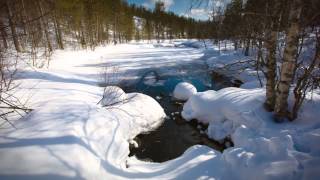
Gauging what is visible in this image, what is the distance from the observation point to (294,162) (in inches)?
123

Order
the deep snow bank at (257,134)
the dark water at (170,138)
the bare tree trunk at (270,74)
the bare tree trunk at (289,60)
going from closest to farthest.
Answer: the deep snow bank at (257,134) < the bare tree trunk at (289,60) < the bare tree trunk at (270,74) < the dark water at (170,138)

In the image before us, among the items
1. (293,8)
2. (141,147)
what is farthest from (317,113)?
(141,147)

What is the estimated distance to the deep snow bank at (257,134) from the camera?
3.16 m

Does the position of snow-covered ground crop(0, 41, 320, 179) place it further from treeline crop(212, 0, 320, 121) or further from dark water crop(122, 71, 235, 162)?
treeline crop(212, 0, 320, 121)

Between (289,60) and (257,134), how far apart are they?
65.3 inches

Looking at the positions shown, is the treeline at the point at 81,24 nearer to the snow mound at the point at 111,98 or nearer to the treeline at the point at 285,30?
the treeline at the point at 285,30

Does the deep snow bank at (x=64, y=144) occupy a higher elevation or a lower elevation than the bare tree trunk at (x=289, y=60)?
lower

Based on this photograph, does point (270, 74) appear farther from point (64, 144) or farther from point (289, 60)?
point (64, 144)

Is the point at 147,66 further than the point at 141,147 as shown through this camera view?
Yes

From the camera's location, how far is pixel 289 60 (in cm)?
464

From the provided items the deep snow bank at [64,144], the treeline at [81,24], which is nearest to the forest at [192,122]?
the deep snow bank at [64,144]

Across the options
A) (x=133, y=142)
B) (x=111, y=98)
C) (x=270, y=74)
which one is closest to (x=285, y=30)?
(x=270, y=74)

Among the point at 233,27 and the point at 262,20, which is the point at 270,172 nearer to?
the point at 233,27

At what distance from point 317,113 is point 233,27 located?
105 inches
